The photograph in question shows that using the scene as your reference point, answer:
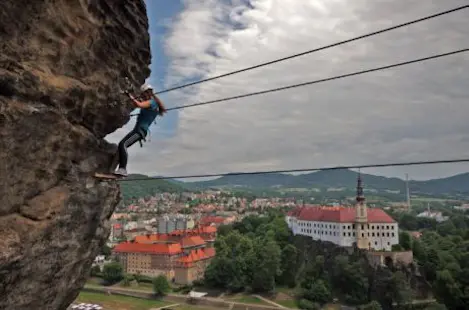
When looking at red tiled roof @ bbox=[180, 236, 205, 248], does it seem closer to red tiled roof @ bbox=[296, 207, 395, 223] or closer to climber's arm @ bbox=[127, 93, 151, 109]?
red tiled roof @ bbox=[296, 207, 395, 223]

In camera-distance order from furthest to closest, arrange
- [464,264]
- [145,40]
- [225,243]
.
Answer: [225,243]
[464,264]
[145,40]

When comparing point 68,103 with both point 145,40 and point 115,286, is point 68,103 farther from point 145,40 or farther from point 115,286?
point 115,286

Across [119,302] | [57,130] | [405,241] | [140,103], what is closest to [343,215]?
[405,241]

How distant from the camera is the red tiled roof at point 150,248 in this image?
260 feet

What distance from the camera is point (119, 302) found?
207ft

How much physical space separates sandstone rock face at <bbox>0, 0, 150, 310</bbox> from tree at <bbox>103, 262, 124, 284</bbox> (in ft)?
241

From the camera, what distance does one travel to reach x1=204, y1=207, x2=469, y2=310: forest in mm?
51031

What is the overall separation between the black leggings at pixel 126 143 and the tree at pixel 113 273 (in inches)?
2914

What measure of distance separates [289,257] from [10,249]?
224 ft

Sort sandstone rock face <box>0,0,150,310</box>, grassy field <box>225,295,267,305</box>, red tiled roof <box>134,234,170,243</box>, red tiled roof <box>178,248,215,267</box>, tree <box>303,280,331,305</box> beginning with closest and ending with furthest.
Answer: sandstone rock face <box>0,0,150,310</box> → tree <box>303,280,331,305</box> → grassy field <box>225,295,267,305</box> → red tiled roof <box>178,248,215,267</box> → red tiled roof <box>134,234,170,243</box>

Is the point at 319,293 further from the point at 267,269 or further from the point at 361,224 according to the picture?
the point at 361,224

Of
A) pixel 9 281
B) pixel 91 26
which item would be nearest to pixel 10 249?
pixel 9 281

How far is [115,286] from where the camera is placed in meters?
73.6

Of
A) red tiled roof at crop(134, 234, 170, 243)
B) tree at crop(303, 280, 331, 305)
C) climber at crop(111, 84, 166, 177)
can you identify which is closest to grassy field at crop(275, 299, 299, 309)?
tree at crop(303, 280, 331, 305)
